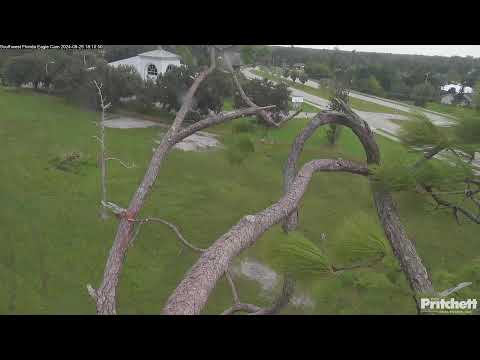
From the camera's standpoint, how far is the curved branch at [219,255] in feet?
2.16

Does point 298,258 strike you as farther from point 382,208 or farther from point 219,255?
point 382,208

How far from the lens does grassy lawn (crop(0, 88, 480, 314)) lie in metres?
1.54

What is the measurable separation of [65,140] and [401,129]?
34.1 feet

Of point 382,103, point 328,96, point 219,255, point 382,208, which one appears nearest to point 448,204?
point 382,208

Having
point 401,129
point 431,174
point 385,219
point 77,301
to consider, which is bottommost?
point 77,301

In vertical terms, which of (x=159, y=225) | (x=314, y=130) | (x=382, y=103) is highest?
(x=314, y=130)

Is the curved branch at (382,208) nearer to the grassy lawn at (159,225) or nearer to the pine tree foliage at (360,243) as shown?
the grassy lawn at (159,225)

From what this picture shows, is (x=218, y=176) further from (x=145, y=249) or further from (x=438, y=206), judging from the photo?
(x=438, y=206)

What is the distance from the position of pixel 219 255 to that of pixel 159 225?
5.60 m

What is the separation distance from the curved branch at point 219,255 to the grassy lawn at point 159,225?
107 millimetres

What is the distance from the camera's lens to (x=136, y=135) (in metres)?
11.6

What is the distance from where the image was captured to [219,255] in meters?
0.76

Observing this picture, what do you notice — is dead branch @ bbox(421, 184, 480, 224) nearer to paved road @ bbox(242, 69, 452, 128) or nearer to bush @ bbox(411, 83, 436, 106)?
paved road @ bbox(242, 69, 452, 128)

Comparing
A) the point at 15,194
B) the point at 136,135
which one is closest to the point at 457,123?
the point at 15,194
